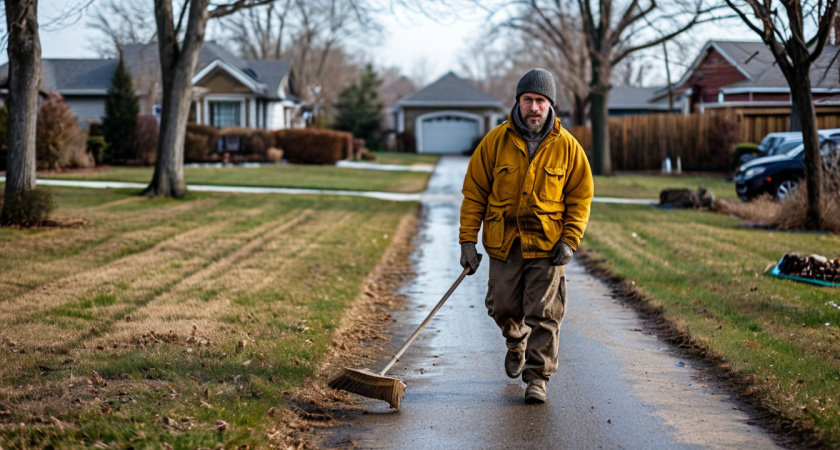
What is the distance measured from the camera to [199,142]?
116 feet

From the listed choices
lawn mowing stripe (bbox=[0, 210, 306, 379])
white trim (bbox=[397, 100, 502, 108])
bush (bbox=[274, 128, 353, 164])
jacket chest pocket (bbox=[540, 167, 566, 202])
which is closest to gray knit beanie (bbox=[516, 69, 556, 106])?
jacket chest pocket (bbox=[540, 167, 566, 202])

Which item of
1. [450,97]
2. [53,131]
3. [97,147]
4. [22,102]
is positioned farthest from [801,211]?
[450,97]

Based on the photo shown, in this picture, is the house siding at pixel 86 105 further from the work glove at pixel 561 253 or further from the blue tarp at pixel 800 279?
the work glove at pixel 561 253

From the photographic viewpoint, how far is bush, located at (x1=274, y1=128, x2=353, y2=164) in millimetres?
38125

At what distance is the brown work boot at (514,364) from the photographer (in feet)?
19.2

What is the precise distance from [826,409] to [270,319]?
15.0ft

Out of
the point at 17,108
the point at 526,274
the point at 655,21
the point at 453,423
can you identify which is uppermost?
the point at 655,21

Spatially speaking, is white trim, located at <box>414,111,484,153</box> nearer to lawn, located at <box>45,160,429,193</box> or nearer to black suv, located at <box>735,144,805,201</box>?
lawn, located at <box>45,160,429,193</box>

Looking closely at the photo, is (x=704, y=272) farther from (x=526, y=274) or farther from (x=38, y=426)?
(x=38, y=426)

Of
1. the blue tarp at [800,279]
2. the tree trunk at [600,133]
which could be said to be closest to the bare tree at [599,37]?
the tree trunk at [600,133]

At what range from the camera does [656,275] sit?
1018 cm

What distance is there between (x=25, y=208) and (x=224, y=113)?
3274 cm

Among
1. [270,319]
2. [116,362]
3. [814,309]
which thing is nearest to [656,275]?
[814,309]

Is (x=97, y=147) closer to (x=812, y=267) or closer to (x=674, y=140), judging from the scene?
(x=674, y=140)
